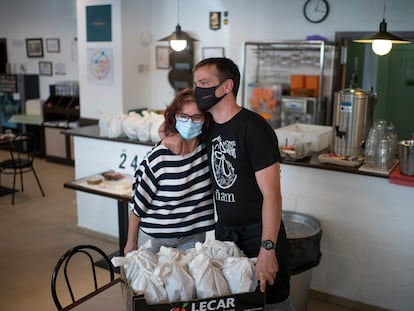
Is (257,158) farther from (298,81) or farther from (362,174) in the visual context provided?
(298,81)

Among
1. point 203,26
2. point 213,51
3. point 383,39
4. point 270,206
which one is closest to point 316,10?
point 213,51

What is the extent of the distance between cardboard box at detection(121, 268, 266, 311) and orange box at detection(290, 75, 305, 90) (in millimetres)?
4335

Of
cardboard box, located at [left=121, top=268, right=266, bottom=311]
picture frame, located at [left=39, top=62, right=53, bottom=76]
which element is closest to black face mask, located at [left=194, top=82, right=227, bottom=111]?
cardboard box, located at [left=121, top=268, right=266, bottom=311]

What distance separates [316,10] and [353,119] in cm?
249

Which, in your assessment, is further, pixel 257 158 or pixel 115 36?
pixel 115 36

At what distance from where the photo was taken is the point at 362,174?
10.2ft

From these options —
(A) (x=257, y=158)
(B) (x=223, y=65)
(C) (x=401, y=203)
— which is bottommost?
(C) (x=401, y=203)

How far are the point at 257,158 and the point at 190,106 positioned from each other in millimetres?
373

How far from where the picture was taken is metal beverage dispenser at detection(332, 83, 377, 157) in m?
3.34

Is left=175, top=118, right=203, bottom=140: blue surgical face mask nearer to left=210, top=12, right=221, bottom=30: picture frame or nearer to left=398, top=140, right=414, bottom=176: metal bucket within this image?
left=398, top=140, right=414, bottom=176: metal bucket

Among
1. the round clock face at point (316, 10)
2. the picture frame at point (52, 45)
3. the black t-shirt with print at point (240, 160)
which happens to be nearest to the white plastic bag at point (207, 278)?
the black t-shirt with print at point (240, 160)

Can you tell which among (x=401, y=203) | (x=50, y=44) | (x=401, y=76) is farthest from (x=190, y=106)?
(x=50, y=44)

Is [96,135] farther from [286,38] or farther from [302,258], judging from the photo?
[286,38]

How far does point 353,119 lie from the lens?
3.37 meters
